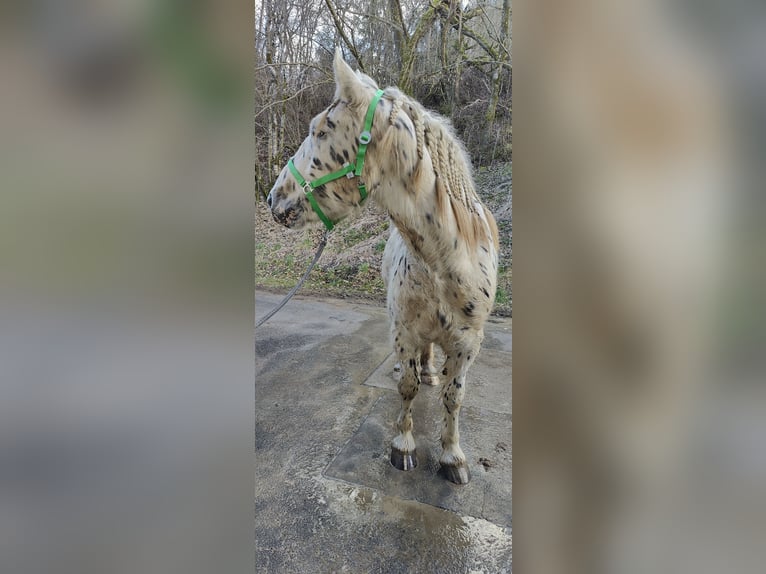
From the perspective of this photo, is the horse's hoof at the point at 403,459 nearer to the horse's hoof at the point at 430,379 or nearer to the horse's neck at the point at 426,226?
the horse's hoof at the point at 430,379

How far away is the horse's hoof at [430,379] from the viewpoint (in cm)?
312

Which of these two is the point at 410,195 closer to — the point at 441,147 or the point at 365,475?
the point at 441,147


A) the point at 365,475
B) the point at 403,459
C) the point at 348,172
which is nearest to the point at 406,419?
the point at 403,459

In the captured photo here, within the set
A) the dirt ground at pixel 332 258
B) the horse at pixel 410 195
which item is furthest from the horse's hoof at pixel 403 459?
the dirt ground at pixel 332 258

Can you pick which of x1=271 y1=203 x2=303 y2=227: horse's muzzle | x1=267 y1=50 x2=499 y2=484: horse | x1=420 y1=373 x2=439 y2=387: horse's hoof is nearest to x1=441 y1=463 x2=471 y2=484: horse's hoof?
x1=267 y1=50 x2=499 y2=484: horse

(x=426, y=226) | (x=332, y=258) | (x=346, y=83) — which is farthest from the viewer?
(x=332, y=258)

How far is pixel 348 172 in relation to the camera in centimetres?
159

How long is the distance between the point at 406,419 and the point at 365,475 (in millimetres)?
368
